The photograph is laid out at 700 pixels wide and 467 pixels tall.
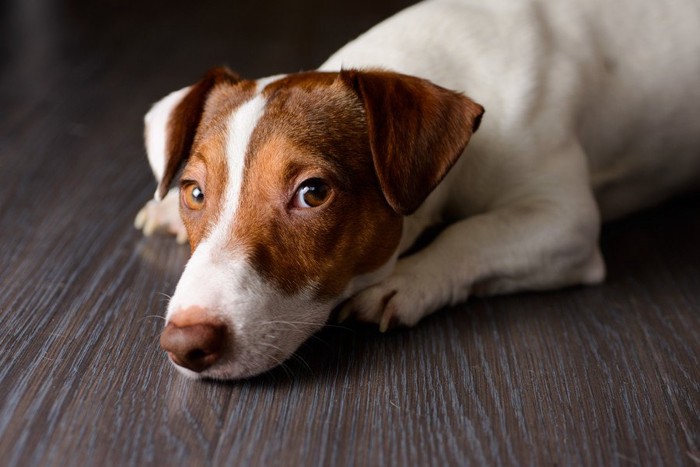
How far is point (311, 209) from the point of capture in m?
1.75

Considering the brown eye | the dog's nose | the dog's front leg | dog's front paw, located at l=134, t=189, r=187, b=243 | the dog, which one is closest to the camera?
the dog's nose

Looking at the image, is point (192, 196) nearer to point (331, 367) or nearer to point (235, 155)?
point (235, 155)

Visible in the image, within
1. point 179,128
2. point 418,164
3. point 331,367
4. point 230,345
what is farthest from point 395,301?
point 179,128

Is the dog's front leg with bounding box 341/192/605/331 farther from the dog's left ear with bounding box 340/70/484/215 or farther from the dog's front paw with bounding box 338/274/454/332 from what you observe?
the dog's left ear with bounding box 340/70/484/215

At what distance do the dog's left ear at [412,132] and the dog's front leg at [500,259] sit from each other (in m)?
0.26

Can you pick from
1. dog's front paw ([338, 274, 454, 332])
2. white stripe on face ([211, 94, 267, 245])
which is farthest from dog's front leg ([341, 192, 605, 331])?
white stripe on face ([211, 94, 267, 245])

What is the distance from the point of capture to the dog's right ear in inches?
79.5

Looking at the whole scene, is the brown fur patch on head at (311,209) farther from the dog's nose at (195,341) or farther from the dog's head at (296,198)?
the dog's nose at (195,341)

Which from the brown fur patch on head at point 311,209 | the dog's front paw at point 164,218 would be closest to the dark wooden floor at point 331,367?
the dog's front paw at point 164,218

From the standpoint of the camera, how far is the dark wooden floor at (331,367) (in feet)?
5.24

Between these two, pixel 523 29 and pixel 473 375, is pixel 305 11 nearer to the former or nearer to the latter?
pixel 523 29

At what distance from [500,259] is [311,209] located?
0.57m

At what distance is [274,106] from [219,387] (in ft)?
1.97

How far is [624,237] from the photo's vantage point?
98.3 inches
